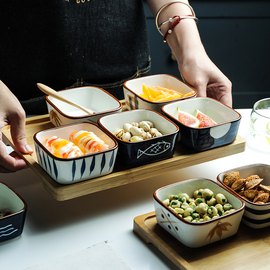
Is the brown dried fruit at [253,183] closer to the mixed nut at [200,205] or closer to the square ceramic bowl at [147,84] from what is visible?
the mixed nut at [200,205]

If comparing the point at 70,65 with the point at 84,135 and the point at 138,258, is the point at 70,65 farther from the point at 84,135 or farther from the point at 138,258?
the point at 138,258

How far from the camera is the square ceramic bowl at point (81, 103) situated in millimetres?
1153

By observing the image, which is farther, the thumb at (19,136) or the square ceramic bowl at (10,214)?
the thumb at (19,136)

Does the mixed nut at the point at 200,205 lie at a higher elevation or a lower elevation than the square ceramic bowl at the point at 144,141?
lower

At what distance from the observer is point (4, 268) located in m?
0.75

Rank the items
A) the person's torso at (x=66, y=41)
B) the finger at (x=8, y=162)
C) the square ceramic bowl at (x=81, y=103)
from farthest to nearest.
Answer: the person's torso at (x=66, y=41)
the square ceramic bowl at (x=81, y=103)
the finger at (x=8, y=162)

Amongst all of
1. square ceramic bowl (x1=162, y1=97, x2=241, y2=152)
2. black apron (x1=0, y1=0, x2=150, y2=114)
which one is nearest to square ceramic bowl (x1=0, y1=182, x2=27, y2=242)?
square ceramic bowl (x1=162, y1=97, x2=241, y2=152)

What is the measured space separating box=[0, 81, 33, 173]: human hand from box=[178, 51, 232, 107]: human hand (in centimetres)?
62

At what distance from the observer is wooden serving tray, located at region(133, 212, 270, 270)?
2.41 ft

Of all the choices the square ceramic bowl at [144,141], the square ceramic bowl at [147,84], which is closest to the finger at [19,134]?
the square ceramic bowl at [144,141]

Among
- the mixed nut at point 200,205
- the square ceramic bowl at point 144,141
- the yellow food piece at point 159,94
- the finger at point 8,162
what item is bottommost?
the finger at point 8,162

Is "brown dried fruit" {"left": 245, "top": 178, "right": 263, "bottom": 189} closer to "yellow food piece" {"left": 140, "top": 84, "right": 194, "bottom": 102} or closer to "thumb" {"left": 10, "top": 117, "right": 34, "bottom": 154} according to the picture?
"yellow food piece" {"left": 140, "top": 84, "right": 194, "bottom": 102}

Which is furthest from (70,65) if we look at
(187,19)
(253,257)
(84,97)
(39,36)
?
(253,257)

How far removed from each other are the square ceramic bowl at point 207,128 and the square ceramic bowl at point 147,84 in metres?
0.03
